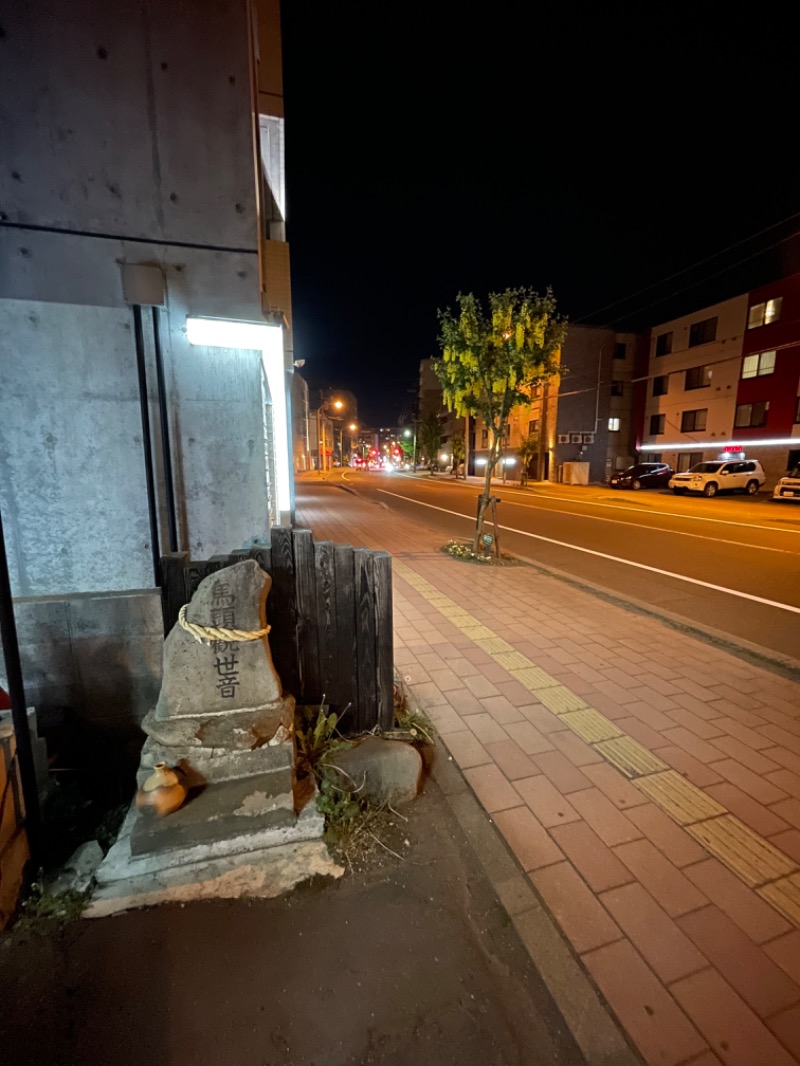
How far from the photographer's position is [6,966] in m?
1.96

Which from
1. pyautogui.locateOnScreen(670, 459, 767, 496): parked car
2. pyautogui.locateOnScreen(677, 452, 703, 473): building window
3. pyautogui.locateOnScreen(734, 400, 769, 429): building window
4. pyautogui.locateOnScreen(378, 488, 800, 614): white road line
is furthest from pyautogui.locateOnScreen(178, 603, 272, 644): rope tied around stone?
pyautogui.locateOnScreen(677, 452, 703, 473): building window

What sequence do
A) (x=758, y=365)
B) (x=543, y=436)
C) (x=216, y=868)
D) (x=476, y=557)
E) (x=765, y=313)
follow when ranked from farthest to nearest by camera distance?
(x=543, y=436), (x=758, y=365), (x=765, y=313), (x=476, y=557), (x=216, y=868)

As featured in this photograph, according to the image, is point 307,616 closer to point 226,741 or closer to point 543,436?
point 226,741

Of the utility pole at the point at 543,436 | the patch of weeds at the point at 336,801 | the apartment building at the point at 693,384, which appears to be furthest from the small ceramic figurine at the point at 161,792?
the apartment building at the point at 693,384

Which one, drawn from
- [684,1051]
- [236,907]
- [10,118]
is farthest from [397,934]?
[10,118]

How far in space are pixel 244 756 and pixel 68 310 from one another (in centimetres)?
372

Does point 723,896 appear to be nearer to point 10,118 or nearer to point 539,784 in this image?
point 539,784

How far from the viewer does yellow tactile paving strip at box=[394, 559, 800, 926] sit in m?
2.36

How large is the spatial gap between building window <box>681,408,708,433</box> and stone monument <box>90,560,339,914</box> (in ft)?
117

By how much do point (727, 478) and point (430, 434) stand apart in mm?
36310

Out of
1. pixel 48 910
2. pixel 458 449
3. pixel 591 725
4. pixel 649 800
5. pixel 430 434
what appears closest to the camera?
pixel 48 910

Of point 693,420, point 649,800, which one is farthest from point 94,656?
point 693,420

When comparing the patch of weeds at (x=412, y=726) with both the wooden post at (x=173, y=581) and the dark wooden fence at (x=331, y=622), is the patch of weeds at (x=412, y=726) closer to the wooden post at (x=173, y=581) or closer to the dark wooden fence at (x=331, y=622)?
the dark wooden fence at (x=331, y=622)

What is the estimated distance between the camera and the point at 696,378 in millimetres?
31094
